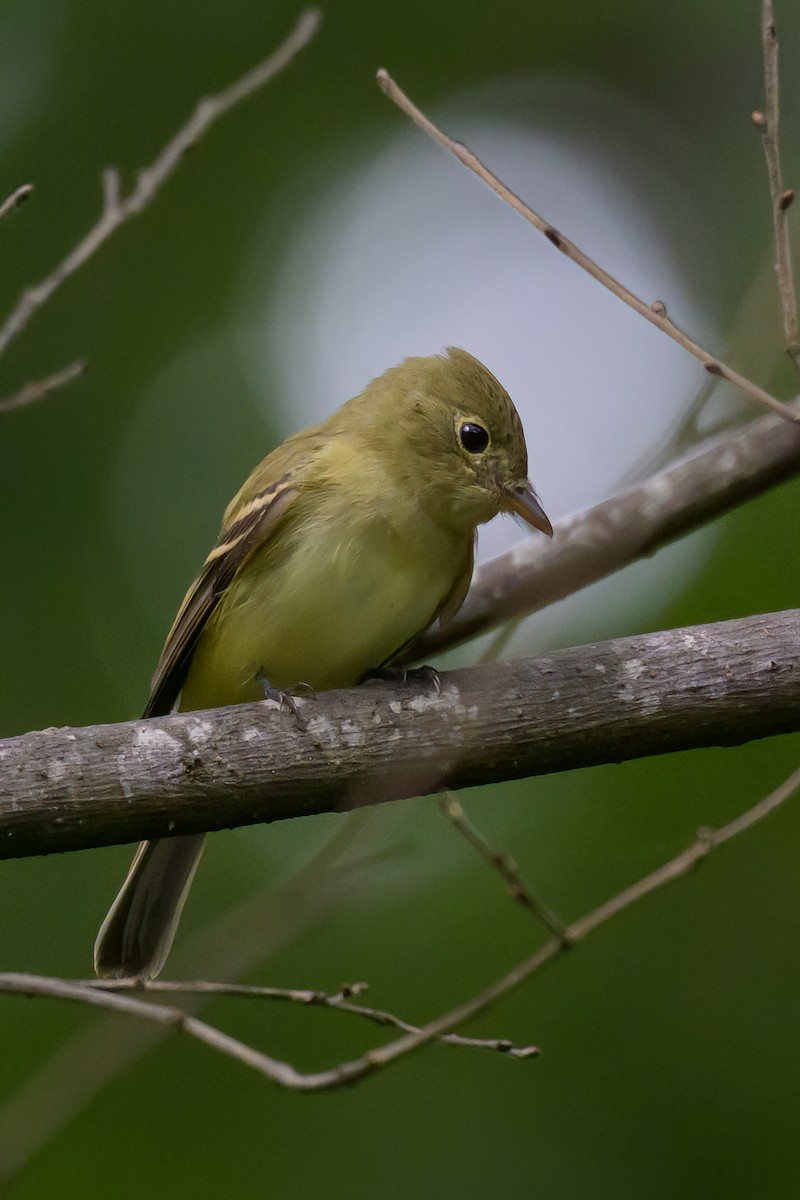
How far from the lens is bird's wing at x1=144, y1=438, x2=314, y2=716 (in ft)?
14.9

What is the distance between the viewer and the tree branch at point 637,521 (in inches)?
184

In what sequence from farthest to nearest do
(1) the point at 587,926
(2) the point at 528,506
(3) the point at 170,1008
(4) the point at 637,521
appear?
1. (4) the point at 637,521
2. (2) the point at 528,506
3. (1) the point at 587,926
4. (3) the point at 170,1008

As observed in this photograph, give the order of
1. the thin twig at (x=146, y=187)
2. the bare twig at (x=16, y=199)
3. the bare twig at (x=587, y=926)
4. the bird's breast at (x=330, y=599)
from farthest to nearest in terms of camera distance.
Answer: the bird's breast at (x=330, y=599) < the thin twig at (x=146, y=187) < the bare twig at (x=16, y=199) < the bare twig at (x=587, y=926)

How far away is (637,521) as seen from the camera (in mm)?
4836

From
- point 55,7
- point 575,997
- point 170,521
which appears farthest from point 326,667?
point 55,7

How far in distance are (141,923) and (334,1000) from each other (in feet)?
4.96

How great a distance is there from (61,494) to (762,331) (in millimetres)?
3082

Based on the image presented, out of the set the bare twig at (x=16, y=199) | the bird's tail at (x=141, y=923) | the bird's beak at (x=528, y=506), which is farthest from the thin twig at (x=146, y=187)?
the bird's tail at (x=141, y=923)

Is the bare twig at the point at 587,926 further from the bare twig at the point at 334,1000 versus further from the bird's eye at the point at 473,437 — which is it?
the bird's eye at the point at 473,437

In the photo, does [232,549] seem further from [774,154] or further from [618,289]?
[774,154]

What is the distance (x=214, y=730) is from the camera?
12.0ft

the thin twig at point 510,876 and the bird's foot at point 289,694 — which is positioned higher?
the bird's foot at point 289,694

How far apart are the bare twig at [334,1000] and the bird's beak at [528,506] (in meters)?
1.19

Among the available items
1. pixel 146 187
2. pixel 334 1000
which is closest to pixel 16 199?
pixel 146 187
